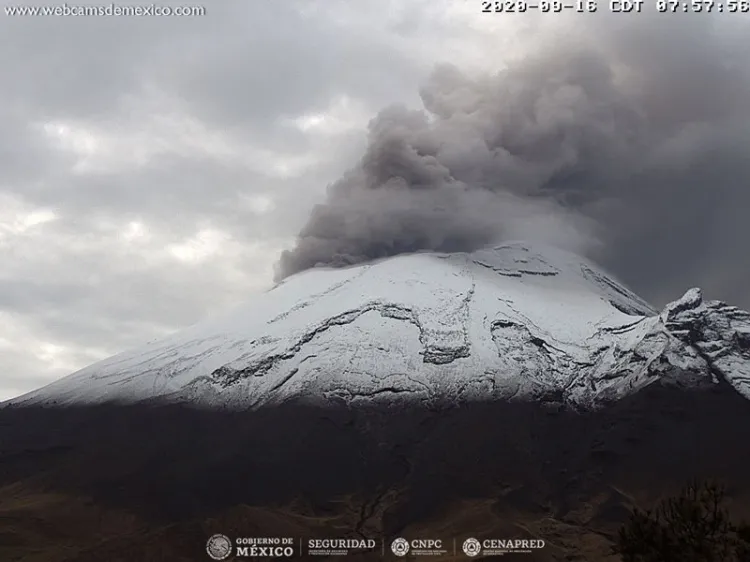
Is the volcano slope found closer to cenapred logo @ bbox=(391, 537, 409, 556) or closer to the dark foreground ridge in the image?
the dark foreground ridge

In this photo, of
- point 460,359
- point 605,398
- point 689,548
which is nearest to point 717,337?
point 605,398

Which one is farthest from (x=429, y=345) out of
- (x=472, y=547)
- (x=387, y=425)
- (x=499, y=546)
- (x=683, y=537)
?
(x=683, y=537)

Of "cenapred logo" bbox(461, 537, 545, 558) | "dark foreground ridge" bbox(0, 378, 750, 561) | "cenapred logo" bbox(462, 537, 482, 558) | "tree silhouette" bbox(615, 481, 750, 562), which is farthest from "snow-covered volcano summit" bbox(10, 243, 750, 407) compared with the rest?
"tree silhouette" bbox(615, 481, 750, 562)

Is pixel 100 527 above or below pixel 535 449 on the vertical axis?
below

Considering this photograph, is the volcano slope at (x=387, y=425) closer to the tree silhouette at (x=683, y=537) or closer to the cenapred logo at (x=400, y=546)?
the cenapred logo at (x=400, y=546)

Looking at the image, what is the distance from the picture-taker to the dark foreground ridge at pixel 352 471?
3802 inches

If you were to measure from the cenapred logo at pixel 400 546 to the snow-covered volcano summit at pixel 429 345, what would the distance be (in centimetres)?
3646

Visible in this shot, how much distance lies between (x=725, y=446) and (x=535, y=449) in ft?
76.2

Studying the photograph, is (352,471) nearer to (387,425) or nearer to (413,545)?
(387,425)

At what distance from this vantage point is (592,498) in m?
108

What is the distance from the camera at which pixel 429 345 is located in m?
146

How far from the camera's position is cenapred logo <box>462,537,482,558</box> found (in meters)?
89.2

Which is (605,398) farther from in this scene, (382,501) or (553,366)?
(382,501)

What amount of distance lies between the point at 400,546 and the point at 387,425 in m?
32.5
